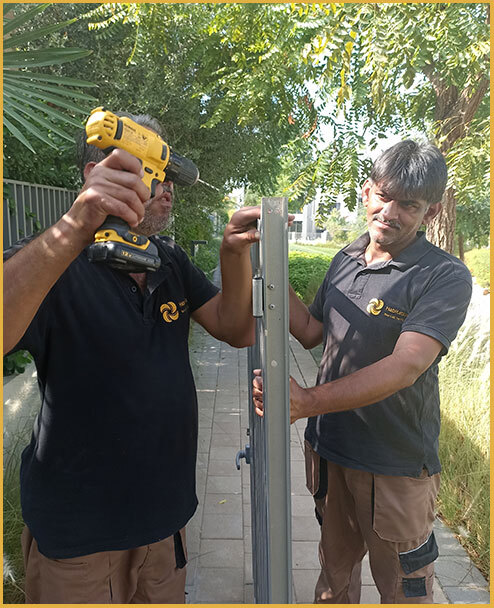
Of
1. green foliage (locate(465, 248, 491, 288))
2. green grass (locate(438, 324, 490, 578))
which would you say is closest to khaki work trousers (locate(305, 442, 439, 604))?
green grass (locate(438, 324, 490, 578))

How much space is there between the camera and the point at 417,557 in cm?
193

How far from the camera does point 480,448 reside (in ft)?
12.0

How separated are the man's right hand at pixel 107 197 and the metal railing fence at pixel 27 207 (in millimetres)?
4088

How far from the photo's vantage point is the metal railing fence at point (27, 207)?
523 cm

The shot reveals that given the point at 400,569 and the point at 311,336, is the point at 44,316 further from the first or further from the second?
the point at 400,569

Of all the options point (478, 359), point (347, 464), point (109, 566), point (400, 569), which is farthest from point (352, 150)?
point (109, 566)

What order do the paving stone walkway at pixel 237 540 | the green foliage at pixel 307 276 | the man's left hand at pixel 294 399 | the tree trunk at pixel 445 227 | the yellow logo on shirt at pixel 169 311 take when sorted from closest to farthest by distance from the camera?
the man's left hand at pixel 294 399
the yellow logo on shirt at pixel 169 311
the paving stone walkway at pixel 237 540
the tree trunk at pixel 445 227
the green foliage at pixel 307 276

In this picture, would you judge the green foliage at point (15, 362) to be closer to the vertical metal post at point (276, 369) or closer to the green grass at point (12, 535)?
the green grass at point (12, 535)

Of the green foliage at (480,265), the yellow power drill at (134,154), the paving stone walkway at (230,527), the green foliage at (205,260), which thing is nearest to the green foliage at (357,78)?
the yellow power drill at (134,154)

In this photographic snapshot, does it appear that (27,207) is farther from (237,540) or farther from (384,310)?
(384,310)

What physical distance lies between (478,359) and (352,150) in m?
2.46

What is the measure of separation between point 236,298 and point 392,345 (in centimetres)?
65

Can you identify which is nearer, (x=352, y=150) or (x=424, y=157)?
(x=424, y=157)

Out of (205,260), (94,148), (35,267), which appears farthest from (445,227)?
(205,260)
